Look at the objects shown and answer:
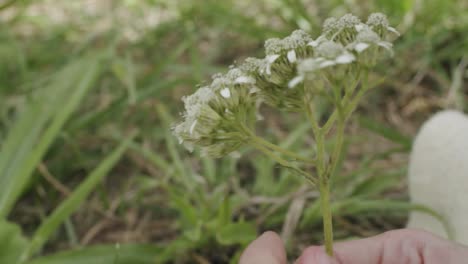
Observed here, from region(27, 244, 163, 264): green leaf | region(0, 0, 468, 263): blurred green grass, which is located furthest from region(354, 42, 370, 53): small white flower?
region(27, 244, 163, 264): green leaf

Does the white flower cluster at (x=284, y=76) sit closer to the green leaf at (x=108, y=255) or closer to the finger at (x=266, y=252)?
the finger at (x=266, y=252)

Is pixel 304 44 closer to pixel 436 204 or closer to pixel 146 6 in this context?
pixel 436 204

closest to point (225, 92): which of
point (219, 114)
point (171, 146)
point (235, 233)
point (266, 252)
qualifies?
point (219, 114)

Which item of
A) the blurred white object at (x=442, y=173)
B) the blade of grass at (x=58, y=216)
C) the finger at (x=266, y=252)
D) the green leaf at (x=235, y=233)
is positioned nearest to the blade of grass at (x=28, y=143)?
the blade of grass at (x=58, y=216)

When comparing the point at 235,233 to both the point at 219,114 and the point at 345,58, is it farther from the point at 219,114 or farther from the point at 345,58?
the point at 345,58

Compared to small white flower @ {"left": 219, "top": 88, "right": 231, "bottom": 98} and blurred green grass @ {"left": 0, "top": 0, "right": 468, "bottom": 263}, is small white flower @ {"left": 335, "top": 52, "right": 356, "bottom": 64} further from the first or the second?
blurred green grass @ {"left": 0, "top": 0, "right": 468, "bottom": 263}
